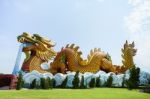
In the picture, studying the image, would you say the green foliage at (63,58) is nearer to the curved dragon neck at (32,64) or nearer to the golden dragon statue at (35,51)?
the golden dragon statue at (35,51)

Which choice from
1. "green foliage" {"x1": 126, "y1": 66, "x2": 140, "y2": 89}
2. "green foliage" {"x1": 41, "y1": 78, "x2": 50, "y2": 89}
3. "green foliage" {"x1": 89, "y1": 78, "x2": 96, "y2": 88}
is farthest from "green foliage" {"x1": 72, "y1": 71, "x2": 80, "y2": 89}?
"green foliage" {"x1": 126, "y1": 66, "x2": 140, "y2": 89}

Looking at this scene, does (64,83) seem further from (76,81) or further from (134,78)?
(134,78)

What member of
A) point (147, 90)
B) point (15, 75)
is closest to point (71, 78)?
point (15, 75)

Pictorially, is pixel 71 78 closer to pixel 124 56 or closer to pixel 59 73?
pixel 59 73

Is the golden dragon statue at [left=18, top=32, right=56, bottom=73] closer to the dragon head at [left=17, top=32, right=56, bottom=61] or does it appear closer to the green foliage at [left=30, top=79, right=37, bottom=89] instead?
the dragon head at [left=17, top=32, right=56, bottom=61]

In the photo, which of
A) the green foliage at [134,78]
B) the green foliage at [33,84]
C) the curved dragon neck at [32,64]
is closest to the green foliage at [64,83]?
the green foliage at [33,84]

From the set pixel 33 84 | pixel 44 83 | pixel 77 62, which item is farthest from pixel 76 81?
pixel 77 62

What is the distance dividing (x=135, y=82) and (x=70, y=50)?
25.9 ft

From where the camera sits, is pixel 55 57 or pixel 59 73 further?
pixel 55 57

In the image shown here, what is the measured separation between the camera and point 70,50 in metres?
30.7

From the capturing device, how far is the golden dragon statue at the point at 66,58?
2919 centimetres

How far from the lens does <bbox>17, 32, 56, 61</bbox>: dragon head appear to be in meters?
29.0

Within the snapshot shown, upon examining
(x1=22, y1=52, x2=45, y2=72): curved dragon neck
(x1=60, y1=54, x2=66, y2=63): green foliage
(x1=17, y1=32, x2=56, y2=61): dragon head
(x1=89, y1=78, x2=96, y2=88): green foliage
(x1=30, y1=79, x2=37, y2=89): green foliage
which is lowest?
(x1=30, y1=79, x2=37, y2=89): green foliage

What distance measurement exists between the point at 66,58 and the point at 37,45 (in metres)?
3.47
